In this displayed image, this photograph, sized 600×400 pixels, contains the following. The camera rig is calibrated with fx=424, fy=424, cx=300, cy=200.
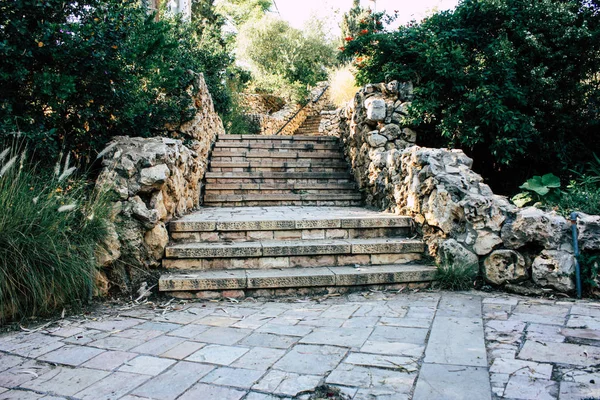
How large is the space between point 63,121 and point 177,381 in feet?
11.0

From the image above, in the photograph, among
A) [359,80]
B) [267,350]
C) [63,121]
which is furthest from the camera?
[359,80]

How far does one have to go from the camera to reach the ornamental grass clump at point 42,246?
114 inches

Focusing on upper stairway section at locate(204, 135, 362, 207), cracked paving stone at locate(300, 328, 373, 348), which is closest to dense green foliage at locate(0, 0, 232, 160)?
upper stairway section at locate(204, 135, 362, 207)

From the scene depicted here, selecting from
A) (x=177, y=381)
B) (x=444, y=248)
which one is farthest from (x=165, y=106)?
(x=177, y=381)

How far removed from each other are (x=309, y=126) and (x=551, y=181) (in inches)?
Answer: 447

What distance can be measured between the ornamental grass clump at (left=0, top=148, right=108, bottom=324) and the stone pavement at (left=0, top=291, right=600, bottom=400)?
0.24 meters

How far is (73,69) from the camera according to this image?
393 centimetres

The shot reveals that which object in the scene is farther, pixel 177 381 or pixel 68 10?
pixel 68 10

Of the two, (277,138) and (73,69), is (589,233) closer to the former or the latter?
(73,69)

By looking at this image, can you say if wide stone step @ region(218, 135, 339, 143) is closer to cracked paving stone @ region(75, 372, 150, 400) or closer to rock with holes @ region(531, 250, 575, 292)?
rock with holes @ region(531, 250, 575, 292)

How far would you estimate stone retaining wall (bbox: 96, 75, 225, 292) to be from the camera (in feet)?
12.0

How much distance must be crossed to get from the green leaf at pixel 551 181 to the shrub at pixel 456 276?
72.5 inches

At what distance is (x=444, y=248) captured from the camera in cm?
410

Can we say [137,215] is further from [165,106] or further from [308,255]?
[165,106]
